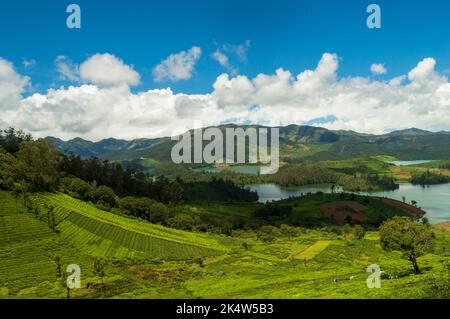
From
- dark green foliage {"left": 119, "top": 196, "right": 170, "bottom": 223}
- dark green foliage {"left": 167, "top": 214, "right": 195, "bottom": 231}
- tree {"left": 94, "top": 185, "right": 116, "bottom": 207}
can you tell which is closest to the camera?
dark green foliage {"left": 167, "top": 214, "right": 195, "bottom": 231}

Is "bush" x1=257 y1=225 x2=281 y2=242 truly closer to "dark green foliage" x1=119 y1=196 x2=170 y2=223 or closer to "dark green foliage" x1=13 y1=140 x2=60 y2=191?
"dark green foliage" x1=119 y1=196 x2=170 y2=223

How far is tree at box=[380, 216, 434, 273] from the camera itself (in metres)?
62.4

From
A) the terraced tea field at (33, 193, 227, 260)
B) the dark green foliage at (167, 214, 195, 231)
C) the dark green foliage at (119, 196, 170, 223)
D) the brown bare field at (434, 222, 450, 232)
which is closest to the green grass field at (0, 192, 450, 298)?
the terraced tea field at (33, 193, 227, 260)

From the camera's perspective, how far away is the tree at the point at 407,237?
205 feet

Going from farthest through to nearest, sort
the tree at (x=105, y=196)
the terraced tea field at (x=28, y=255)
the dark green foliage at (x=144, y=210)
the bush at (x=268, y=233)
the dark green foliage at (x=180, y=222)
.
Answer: the dark green foliage at (x=144, y=210)
the tree at (x=105, y=196)
the dark green foliage at (x=180, y=222)
the bush at (x=268, y=233)
the terraced tea field at (x=28, y=255)

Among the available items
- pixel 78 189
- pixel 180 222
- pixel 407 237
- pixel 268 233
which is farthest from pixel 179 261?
pixel 78 189

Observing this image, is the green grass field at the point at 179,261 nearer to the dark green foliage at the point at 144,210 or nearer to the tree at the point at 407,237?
the tree at the point at 407,237

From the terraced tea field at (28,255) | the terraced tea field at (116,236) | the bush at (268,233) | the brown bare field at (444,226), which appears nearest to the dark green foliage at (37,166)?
the terraced tea field at (116,236)

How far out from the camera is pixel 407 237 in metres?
62.3

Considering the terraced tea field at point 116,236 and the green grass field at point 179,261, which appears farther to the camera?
the terraced tea field at point 116,236
